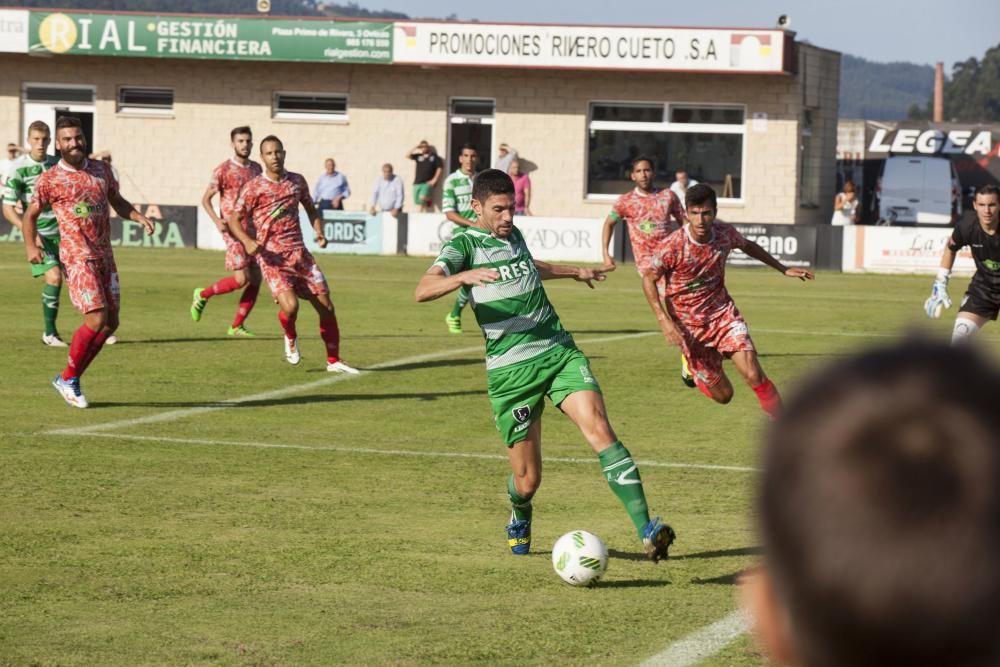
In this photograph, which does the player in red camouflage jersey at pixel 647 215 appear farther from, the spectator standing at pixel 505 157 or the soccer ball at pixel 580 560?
the spectator standing at pixel 505 157

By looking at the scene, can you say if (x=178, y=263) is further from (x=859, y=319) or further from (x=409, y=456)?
(x=409, y=456)

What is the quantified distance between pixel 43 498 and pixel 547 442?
3904 mm

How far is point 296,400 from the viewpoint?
1331 cm

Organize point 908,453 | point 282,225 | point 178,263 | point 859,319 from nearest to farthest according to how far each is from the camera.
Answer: point 908,453, point 282,225, point 859,319, point 178,263

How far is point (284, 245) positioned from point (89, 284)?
3.12 m

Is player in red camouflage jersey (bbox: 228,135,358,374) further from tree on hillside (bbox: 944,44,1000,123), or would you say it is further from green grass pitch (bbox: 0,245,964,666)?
tree on hillside (bbox: 944,44,1000,123)

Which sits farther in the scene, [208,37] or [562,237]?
[208,37]

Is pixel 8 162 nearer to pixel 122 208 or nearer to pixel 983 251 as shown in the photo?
pixel 122 208

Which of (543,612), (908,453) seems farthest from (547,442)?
(908,453)

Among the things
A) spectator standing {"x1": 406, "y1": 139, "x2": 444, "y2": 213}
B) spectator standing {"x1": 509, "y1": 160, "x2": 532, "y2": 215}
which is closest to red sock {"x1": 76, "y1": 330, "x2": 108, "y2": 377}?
spectator standing {"x1": 509, "y1": 160, "x2": 532, "y2": 215}

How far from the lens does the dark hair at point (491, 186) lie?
816cm

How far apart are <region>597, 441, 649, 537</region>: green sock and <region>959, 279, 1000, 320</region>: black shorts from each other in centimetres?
702

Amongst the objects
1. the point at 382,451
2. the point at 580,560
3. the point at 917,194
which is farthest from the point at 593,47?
the point at 580,560

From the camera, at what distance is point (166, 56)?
40.7 metres
